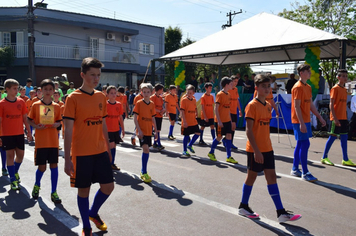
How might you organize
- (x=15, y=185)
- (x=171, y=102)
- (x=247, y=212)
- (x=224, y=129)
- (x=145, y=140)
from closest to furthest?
(x=247, y=212), (x=15, y=185), (x=145, y=140), (x=224, y=129), (x=171, y=102)

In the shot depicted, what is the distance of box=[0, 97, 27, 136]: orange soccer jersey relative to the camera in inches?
217

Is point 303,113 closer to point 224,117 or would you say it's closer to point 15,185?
point 224,117

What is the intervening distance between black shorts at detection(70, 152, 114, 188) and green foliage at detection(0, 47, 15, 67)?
27.1 meters

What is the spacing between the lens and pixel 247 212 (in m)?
4.26

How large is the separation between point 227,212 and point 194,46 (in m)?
13.7

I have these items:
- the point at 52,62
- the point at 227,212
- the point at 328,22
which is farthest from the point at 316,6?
the point at 227,212

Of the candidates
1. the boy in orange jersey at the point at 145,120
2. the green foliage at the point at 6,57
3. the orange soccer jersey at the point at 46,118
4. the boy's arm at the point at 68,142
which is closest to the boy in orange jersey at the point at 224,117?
the boy in orange jersey at the point at 145,120

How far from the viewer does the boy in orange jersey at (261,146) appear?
4.02 m

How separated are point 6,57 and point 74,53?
590 cm

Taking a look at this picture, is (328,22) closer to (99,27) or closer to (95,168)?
(99,27)

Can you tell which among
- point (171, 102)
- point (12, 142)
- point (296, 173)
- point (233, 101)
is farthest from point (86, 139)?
point (171, 102)

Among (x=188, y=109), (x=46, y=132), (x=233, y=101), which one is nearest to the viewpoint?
(x=46, y=132)

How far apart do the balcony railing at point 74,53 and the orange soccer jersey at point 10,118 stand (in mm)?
24353

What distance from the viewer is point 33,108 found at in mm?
4988
